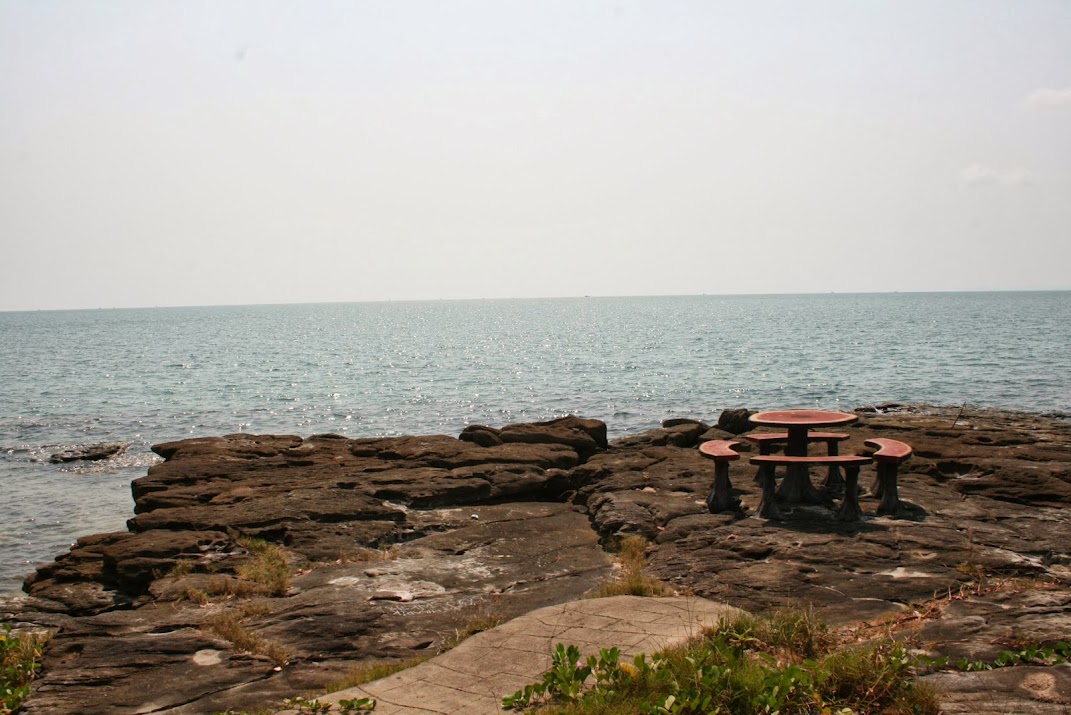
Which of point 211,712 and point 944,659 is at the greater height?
point 944,659

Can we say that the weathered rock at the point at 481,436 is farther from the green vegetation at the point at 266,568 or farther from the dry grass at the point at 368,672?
the dry grass at the point at 368,672

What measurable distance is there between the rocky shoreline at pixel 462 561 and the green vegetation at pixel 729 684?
0.46 m

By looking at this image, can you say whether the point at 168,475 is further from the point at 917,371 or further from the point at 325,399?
the point at 917,371

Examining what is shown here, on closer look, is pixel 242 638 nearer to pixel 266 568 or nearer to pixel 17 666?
pixel 17 666

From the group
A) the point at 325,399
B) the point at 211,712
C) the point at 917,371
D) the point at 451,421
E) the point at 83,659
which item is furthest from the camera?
the point at 917,371

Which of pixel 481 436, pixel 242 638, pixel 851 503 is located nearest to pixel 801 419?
pixel 851 503

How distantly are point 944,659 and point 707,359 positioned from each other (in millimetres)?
51340

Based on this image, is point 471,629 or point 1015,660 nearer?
point 1015,660

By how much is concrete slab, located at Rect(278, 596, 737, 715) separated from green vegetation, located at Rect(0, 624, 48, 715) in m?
2.42

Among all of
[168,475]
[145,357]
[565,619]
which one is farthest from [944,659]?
[145,357]

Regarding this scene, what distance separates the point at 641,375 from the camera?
1841 inches

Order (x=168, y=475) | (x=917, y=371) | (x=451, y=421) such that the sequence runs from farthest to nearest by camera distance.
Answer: (x=917, y=371) < (x=451, y=421) < (x=168, y=475)

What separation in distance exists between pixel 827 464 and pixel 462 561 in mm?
4734

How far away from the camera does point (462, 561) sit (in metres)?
10.5
